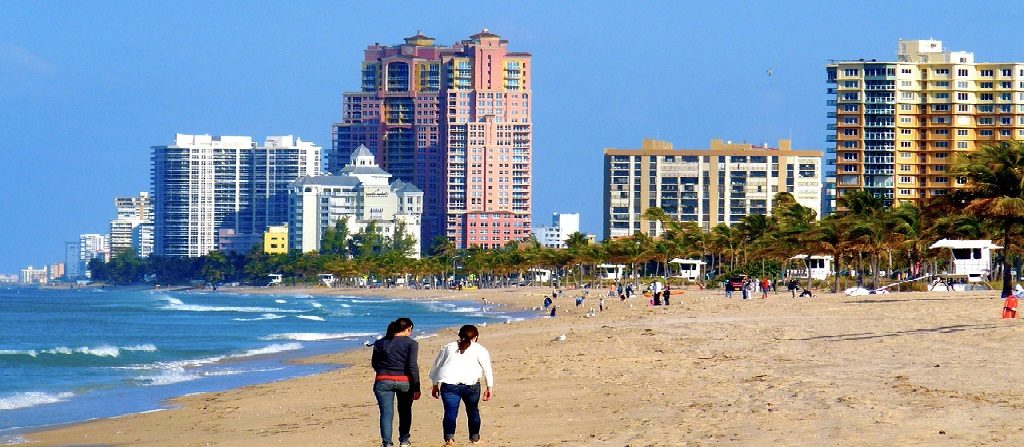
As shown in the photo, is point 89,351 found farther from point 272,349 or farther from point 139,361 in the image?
point 272,349

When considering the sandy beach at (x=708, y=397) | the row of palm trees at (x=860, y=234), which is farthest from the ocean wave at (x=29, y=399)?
the row of palm trees at (x=860, y=234)

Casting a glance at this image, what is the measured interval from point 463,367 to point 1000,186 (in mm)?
33554

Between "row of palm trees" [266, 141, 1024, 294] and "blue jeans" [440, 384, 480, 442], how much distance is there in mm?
28031

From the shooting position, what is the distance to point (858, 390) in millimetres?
15844

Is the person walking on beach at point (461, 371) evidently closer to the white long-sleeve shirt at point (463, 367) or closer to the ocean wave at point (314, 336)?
the white long-sleeve shirt at point (463, 367)

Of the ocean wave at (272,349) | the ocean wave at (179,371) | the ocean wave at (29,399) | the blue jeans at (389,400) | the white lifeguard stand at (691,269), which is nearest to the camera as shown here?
the blue jeans at (389,400)

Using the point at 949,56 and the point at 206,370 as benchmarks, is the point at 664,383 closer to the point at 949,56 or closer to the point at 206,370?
the point at 206,370

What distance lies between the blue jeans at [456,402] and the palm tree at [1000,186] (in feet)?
96.9

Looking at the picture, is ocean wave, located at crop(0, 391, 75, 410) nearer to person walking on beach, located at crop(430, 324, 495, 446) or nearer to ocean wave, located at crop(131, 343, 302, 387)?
ocean wave, located at crop(131, 343, 302, 387)

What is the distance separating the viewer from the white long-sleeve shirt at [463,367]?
42.5 ft

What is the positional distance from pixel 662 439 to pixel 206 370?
849 inches

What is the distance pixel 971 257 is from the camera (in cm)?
5509

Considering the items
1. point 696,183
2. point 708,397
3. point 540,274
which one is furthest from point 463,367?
point 696,183

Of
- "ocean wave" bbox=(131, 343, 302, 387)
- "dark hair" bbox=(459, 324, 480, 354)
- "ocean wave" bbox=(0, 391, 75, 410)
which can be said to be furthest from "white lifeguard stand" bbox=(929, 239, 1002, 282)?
"dark hair" bbox=(459, 324, 480, 354)
